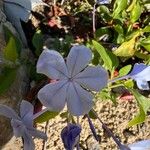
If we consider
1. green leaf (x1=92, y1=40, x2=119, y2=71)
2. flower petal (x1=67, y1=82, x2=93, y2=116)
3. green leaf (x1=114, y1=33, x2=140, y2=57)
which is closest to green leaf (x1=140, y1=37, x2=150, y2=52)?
green leaf (x1=114, y1=33, x2=140, y2=57)

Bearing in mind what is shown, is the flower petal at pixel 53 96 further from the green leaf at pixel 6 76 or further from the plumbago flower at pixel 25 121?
the green leaf at pixel 6 76

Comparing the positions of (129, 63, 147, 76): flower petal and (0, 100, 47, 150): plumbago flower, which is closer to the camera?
(0, 100, 47, 150): plumbago flower

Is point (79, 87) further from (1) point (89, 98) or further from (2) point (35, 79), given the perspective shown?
(2) point (35, 79)

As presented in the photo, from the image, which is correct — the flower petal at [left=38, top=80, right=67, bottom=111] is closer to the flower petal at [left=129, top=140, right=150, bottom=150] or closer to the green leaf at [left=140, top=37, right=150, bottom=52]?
the flower petal at [left=129, top=140, right=150, bottom=150]

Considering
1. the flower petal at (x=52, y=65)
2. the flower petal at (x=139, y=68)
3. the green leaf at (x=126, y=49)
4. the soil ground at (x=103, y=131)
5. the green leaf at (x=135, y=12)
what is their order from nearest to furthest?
the flower petal at (x=52, y=65) < the flower petal at (x=139, y=68) < the green leaf at (x=126, y=49) < the soil ground at (x=103, y=131) < the green leaf at (x=135, y=12)

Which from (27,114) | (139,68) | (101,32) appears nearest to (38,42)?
(101,32)

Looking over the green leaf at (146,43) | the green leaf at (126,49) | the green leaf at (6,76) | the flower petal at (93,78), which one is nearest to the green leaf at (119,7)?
the green leaf at (146,43)

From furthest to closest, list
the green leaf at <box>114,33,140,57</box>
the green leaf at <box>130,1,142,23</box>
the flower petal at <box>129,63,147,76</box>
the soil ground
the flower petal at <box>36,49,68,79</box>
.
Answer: the green leaf at <box>130,1,142,23</box>, the soil ground, the green leaf at <box>114,33,140,57</box>, the flower petal at <box>129,63,147,76</box>, the flower petal at <box>36,49,68,79</box>
